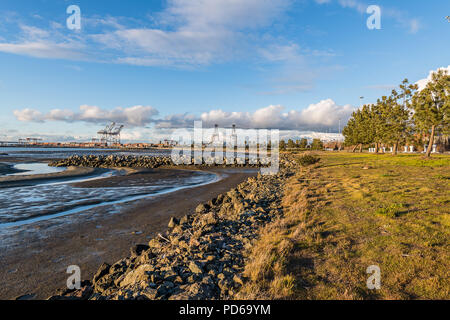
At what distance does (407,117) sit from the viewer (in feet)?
169

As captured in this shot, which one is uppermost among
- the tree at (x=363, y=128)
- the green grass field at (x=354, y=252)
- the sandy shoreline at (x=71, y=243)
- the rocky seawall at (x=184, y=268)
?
the tree at (x=363, y=128)

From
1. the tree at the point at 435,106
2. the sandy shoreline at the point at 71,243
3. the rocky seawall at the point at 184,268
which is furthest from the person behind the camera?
the tree at the point at 435,106

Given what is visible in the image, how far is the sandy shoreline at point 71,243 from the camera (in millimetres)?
6074

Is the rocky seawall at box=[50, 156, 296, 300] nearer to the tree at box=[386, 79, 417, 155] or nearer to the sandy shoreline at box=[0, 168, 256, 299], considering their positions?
the sandy shoreline at box=[0, 168, 256, 299]

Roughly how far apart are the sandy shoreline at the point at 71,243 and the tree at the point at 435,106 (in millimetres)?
40673

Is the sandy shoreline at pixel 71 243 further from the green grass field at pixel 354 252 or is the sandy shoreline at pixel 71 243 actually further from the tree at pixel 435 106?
the tree at pixel 435 106

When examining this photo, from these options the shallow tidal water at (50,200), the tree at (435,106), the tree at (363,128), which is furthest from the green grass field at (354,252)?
the tree at (363,128)

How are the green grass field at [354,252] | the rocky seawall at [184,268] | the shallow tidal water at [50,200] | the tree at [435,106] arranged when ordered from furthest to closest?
the tree at [435,106]
the shallow tidal water at [50,200]
the rocky seawall at [184,268]
the green grass field at [354,252]

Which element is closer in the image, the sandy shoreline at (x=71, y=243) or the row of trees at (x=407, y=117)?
the sandy shoreline at (x=71, y=243)

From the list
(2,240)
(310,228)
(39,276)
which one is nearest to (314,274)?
(310,228)

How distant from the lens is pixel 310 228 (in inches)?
294

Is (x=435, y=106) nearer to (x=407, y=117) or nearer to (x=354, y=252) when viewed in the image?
(x=407, y=117)

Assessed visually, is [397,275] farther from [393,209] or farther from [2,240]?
[2,240]

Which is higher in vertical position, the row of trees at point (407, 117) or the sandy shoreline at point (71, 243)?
the row of trees at point (407, 117)
